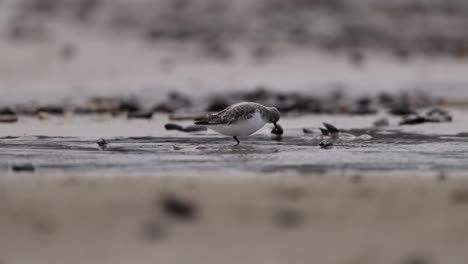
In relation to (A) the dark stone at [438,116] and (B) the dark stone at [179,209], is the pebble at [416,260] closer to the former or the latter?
(B) the dark stone at [179,209]

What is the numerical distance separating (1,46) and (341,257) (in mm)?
19391

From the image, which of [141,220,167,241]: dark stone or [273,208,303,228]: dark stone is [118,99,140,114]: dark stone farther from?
[141,220,167,241]: dark stone

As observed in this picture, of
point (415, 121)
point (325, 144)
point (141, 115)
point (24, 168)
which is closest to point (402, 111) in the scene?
point (415, 121)

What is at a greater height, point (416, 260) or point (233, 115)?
point (233, 115)

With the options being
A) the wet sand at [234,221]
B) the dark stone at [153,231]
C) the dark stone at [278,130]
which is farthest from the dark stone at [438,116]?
the dark stone at [153,231]

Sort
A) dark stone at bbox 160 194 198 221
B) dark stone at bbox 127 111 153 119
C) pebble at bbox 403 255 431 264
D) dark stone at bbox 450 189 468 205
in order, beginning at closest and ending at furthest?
pebble at bbox 403 255 431 264, dark stone at bbox 160 194 198 221, dark stone at bbox 450 189 468 205, dark stone at bbox 127 111 153 119

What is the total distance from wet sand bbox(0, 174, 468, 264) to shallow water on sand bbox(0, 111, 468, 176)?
1.47 m

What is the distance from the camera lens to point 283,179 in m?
7.47

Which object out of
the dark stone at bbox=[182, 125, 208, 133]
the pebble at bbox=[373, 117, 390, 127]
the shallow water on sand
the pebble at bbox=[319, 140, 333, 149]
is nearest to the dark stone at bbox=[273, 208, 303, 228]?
the shallow water on sand

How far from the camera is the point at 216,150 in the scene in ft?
35.0

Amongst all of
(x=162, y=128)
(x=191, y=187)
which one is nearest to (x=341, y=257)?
(x=191, y=187)

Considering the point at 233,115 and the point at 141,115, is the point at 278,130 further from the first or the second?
the point at 141,115

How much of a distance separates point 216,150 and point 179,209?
185 inches

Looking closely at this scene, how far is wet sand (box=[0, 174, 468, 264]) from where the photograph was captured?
5332 millimetres
